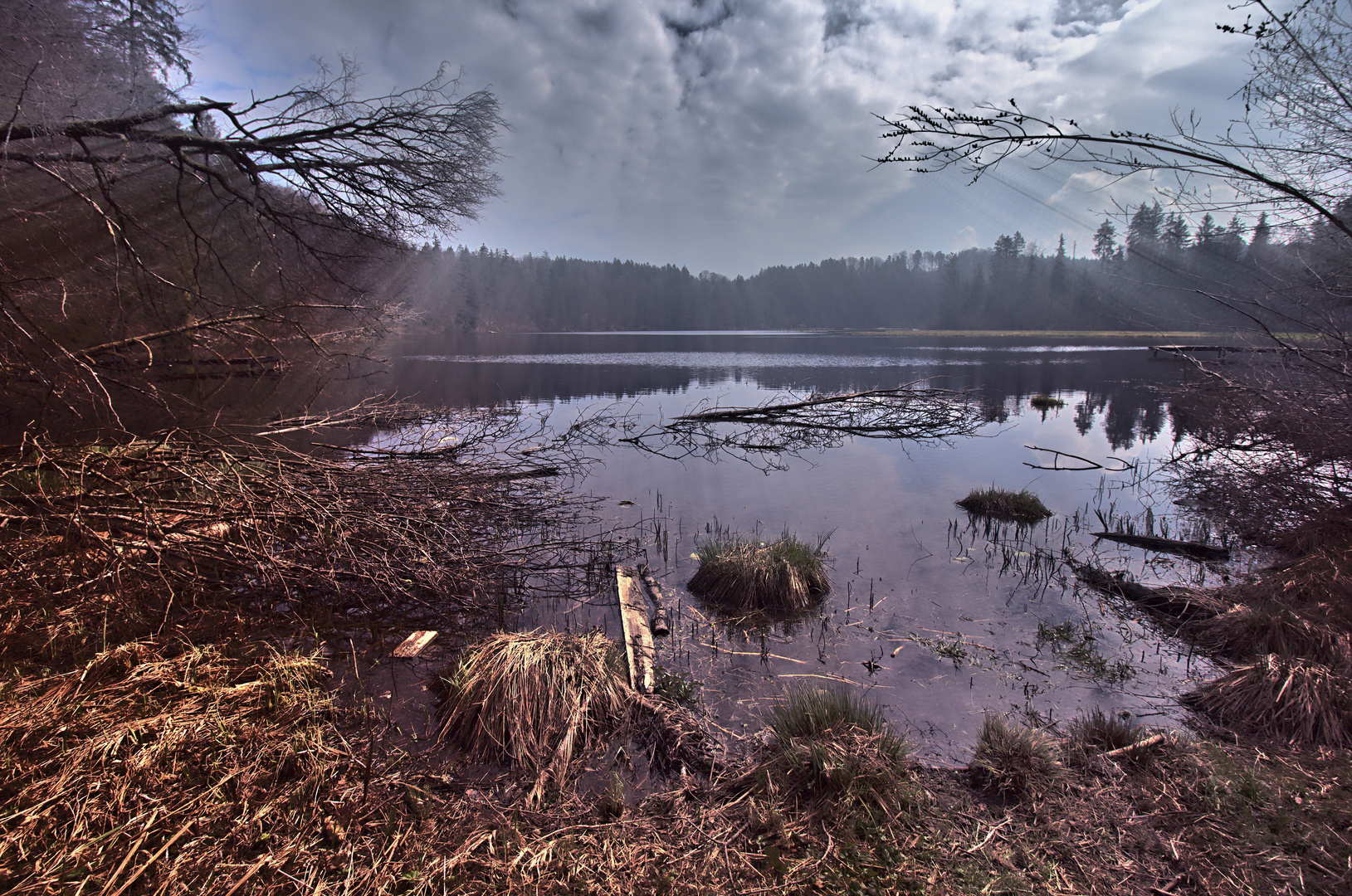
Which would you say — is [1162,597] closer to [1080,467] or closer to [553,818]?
[553,818]

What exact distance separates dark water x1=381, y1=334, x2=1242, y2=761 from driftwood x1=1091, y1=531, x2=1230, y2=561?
1.30 feet

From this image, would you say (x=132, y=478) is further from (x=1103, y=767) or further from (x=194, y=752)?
(x=1103, y=767)

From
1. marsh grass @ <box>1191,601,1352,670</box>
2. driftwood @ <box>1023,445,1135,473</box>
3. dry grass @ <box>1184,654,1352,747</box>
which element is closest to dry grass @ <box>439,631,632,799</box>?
dry grass @ <box>1184,654,1352,747</box>

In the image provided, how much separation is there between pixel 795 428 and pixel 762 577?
927cm

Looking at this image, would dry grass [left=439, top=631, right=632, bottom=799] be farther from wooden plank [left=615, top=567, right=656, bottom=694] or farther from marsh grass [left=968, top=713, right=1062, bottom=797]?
marsh grass [left=968, top=713, right=1062, bottom=797]

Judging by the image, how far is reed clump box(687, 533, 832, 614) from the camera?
19.9 ft

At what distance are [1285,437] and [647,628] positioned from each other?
800cm

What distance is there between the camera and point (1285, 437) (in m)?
6.77

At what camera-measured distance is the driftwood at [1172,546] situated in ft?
24.7

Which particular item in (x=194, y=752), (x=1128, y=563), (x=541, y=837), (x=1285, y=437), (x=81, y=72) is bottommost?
(x=1128, y=563)

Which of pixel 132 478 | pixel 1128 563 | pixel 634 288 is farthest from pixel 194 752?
pixel 634 288

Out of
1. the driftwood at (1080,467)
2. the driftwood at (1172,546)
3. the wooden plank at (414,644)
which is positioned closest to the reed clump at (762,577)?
the wooden plank at (414,644)

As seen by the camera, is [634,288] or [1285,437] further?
[634,288]

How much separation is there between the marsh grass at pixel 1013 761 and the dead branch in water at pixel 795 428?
29.1 feet
